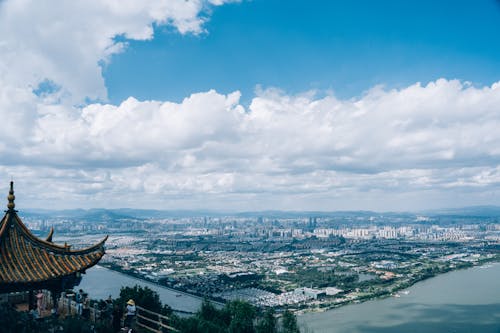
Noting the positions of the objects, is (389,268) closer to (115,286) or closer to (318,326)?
(318,326)

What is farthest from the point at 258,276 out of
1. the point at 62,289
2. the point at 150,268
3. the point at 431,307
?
the point at 62,289

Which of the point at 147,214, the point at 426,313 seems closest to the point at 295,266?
the point at 426,313

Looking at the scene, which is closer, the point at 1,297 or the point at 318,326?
the point at 1,297

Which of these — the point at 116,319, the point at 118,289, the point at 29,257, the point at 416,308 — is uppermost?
the point at 29,257

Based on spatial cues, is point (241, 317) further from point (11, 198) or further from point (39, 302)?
point (11, 198)

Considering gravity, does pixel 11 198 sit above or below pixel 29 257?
above

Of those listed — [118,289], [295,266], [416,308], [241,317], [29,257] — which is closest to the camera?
[29,257]

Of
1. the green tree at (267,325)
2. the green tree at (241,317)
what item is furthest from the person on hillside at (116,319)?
the green tree at (267,325)

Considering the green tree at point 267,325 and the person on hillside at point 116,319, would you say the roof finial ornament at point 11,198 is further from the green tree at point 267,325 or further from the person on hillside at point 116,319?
the green tree at point 267,325
